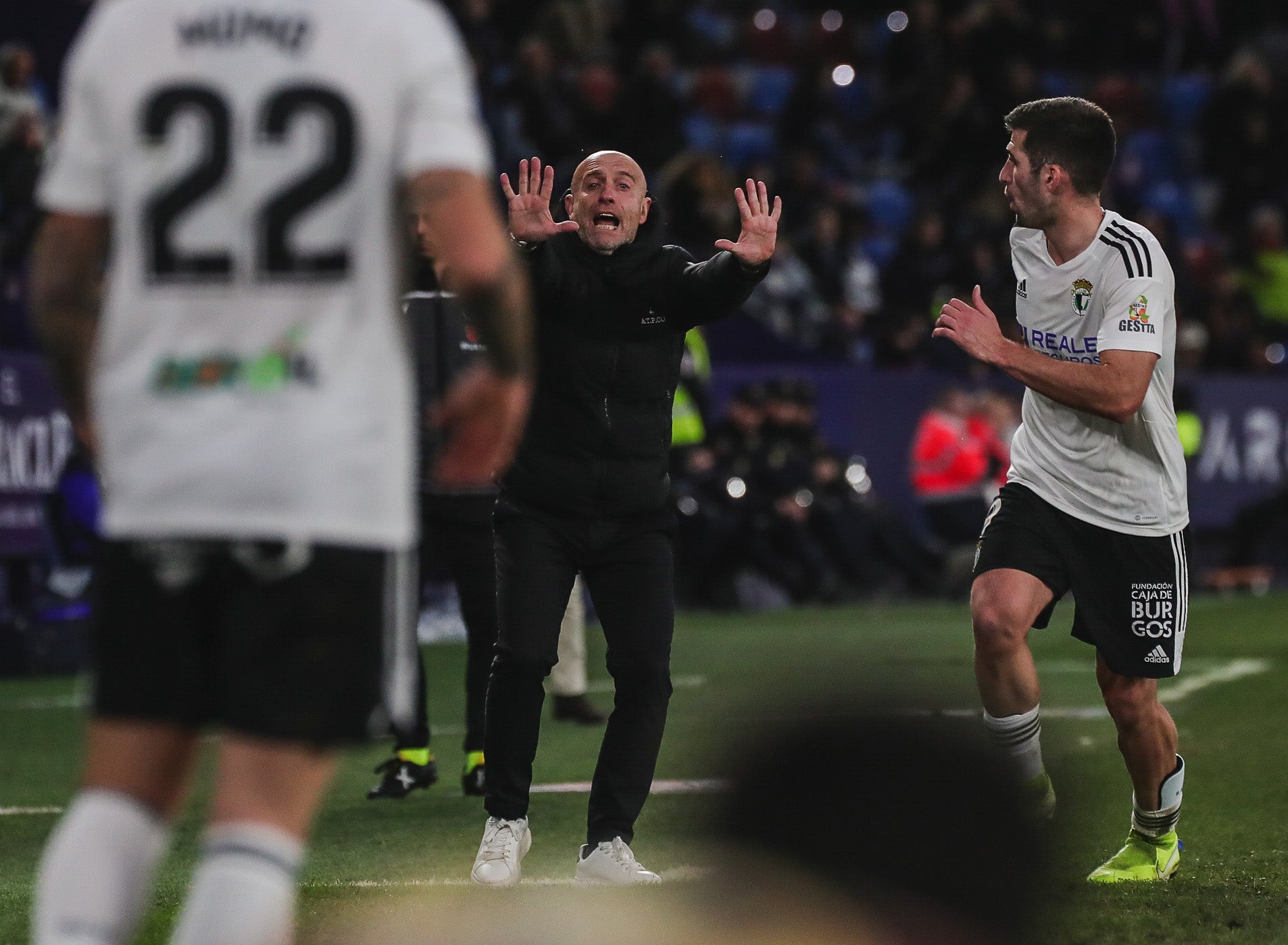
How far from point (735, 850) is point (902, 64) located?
1957 centimetres

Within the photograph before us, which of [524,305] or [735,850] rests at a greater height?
[524,305]

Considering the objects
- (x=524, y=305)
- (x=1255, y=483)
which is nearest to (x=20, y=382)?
(x=524, y=305)

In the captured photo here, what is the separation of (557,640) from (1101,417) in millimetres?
1736

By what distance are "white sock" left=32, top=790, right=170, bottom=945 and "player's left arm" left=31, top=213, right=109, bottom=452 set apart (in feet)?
2.18

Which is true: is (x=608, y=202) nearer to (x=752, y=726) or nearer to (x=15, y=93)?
(x=752, y=726)

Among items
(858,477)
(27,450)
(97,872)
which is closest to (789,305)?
(858,477)

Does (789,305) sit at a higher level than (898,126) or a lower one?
lower

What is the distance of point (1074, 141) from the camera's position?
237 inches

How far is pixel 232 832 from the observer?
3102 millimetres

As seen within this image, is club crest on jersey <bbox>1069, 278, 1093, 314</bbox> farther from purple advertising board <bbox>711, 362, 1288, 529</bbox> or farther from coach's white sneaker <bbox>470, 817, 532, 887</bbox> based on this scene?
purple advertising board <bbox>711, 362, 1288, 529</bbox>

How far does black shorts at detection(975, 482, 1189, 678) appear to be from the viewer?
5.99 metres

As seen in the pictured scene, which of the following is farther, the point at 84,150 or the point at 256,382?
the point at 84,150

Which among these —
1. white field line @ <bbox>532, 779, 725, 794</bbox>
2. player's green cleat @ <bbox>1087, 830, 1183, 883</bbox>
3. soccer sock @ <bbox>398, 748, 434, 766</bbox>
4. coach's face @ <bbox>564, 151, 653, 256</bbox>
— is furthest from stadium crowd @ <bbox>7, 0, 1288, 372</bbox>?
player's green cleat @ <bbox>1087, 830, 1183, 883</bbox>

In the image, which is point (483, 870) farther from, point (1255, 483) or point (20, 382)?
point (1255, 483)
